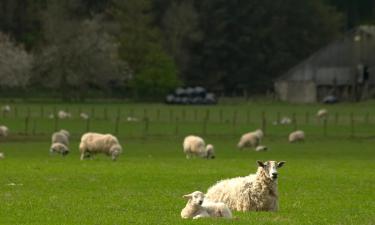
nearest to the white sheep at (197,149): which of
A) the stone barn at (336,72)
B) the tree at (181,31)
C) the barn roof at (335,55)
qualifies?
the stone barn at (336,72)

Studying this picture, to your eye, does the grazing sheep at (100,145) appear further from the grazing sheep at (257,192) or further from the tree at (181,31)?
the tree at (181,31)

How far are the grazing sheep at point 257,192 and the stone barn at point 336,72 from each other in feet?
317

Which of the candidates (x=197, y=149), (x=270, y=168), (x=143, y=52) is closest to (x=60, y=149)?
(x=197, y=149)

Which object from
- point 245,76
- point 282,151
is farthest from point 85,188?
point 245,76

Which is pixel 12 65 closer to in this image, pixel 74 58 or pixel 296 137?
pixel 74 58

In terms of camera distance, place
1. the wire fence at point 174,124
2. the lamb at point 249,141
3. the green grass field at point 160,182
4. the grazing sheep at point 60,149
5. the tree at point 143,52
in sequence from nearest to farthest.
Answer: the green grass field at point 160,182, the grazing sheep at point 60,149, the lamb at point 249,141, the wire fence at point 174,124, the tree at point 143,52

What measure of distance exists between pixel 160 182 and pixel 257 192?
783cm

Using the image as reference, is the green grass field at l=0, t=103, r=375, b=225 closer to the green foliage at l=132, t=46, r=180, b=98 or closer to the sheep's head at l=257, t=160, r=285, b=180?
the sheep's head at l=257, t=160, r=285, b=180

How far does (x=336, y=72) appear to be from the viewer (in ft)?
397

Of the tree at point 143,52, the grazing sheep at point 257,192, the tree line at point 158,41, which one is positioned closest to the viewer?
the grazing sheep at point 257,192

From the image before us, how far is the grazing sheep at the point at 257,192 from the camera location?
890 inches

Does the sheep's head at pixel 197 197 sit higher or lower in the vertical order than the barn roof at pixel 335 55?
lower

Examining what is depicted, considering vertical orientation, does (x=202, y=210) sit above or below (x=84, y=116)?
below

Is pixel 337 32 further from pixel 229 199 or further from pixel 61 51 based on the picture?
pixel 229 199
